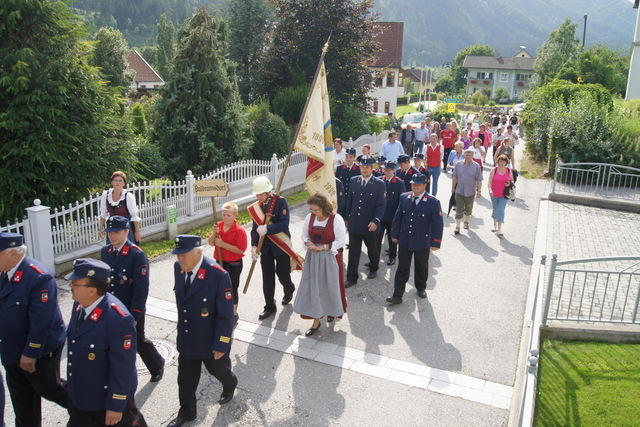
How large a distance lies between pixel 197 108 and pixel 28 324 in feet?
35.9

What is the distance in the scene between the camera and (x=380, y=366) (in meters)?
6.00

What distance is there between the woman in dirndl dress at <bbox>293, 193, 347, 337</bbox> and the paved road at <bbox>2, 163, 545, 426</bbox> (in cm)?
42

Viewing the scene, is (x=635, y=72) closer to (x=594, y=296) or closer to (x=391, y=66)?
(x=391, y=66)

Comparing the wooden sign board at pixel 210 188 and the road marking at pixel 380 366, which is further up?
the wooden sign board at pixel 210 188

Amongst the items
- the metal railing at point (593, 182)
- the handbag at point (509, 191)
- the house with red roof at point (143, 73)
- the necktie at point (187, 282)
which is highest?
the house with red roof at point (143, 73)

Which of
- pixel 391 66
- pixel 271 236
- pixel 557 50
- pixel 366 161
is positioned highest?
pixel 557 50

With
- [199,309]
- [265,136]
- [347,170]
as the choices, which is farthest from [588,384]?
[265,136]

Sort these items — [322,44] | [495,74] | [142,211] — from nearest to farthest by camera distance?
[142,211] < [322,44] < [495,74]

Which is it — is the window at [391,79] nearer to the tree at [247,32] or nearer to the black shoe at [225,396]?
the tree at [247,32]

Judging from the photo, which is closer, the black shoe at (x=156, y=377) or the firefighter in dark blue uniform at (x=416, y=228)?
the black shoe at (x=156, y=377)

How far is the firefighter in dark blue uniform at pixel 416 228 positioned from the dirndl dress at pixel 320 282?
4.57 ft

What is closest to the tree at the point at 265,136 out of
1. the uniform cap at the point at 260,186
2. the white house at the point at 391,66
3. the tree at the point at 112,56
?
the uniform cap at the point at 260,186

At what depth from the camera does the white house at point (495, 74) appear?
361ft

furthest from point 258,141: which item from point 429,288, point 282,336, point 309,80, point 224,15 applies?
point 224,15
